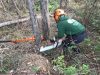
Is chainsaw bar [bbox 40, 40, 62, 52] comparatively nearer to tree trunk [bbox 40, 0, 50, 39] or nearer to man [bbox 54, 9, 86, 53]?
man [bbox 54, 9, 86, 53]

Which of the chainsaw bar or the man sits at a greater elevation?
the man

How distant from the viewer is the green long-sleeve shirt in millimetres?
7496

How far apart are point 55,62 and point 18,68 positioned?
91 cm

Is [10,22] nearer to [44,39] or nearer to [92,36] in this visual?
[44,39]

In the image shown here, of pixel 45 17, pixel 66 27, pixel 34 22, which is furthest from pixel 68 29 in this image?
pixel 34 22

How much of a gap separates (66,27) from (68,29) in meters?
0.09

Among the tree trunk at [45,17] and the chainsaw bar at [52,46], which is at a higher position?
the tree trunk at [45,17]

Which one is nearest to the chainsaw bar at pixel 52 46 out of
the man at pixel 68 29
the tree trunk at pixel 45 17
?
the man at pixel 68 29

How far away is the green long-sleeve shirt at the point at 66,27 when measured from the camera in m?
7.50

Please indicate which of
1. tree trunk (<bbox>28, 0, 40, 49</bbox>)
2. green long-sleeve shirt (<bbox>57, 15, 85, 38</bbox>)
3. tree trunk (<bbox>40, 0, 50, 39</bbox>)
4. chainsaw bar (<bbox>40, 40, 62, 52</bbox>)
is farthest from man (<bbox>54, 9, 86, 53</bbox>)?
tree trunk (<bbox>28, 0, 40, 49</bbox>)

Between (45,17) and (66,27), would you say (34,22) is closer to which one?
(45,17)

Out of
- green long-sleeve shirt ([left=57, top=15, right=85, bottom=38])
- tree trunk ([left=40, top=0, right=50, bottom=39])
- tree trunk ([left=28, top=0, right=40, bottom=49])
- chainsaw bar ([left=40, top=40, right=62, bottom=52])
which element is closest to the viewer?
tree trunk ([left=28, top=0, right=40, bottom=49])

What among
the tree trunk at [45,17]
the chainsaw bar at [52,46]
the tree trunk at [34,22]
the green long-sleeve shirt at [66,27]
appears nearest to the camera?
the tree trunk at [34,22]

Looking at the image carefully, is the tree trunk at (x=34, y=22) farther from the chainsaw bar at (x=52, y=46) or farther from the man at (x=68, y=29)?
the man at (x=68, y=29)
